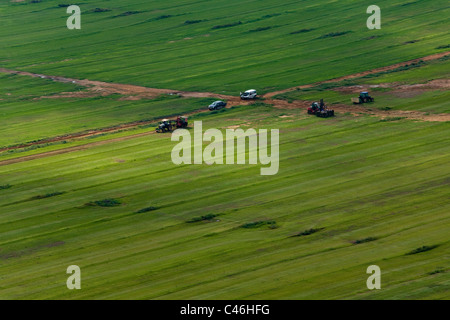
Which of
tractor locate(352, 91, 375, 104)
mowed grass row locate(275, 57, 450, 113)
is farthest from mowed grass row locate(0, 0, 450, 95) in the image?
tractor locate(352, 91, 375, 104)

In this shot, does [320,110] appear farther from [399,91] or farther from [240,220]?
[240,220]

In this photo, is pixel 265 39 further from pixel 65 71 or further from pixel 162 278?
pixel 162 278

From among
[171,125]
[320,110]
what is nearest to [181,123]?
[171,125]

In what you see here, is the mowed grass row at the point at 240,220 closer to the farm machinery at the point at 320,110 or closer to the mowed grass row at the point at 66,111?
the farm machinery at the point at 320,110

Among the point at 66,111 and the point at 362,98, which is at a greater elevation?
the point at 362,98

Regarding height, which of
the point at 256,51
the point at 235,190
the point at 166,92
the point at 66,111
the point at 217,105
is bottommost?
the point at 235,190

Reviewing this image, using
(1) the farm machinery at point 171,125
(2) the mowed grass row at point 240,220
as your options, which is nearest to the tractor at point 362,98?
(2) the mowed grass row at point 240,220

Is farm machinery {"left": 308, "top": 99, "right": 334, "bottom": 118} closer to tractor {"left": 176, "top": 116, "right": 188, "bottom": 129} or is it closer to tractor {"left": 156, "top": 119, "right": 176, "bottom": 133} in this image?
tractor {"left": 176, "top": 116, "right": 188, "bottom": 129}

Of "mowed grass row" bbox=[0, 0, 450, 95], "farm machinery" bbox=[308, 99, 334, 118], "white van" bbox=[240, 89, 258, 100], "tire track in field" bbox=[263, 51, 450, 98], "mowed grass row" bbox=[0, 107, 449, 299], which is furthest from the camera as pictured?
"mowed grass row" bbox=[0, 0, 450, 95]
